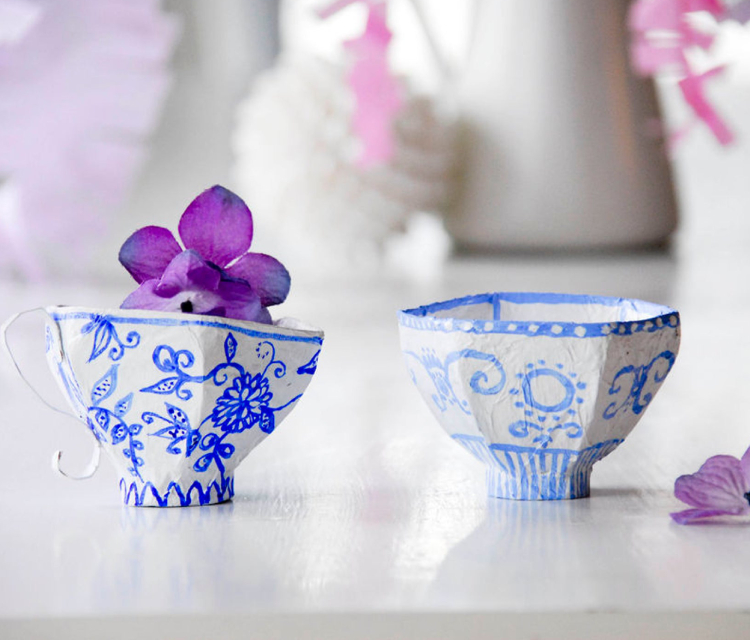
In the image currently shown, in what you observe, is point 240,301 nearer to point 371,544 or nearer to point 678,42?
point 371,544

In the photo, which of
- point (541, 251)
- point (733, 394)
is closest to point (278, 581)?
point (733, 394)

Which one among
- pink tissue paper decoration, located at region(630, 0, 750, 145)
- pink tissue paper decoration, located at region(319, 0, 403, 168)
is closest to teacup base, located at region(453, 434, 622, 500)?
pink tissue paper decoration, located at region(630, 0, 750, 145)

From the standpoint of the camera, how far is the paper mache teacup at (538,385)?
0.99 ft

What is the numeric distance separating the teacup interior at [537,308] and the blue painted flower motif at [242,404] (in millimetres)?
67

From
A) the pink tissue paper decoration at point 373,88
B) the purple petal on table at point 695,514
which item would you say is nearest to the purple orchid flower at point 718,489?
the purple petal on table at point 695,514

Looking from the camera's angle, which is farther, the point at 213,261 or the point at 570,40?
the point at 570,40

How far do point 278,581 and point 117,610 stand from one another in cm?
4

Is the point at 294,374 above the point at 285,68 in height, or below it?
below

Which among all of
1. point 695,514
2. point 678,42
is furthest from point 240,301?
point 678,42

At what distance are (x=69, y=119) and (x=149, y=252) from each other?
0.69m

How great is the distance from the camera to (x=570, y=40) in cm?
96

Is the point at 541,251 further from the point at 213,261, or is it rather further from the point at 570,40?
the point at 213,261

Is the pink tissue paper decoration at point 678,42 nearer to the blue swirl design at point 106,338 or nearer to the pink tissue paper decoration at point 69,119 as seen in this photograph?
the blue swirl design at point 106,338

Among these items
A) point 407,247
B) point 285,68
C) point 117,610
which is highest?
point 285,68
